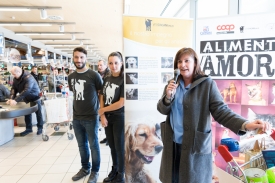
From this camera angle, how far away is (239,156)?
213 cm

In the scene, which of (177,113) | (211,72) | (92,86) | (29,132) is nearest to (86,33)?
(29,132)

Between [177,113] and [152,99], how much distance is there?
84 cm

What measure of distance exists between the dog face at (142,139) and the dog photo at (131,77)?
1.60ft

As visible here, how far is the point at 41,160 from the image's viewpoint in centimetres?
347

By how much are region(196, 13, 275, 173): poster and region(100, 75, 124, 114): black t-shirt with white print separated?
968mm

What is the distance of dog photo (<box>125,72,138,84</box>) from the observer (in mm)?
2207

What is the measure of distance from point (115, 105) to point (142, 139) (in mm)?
499

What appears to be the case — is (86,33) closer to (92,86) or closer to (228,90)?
(92,86)

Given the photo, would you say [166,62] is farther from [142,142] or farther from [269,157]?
[269,157]

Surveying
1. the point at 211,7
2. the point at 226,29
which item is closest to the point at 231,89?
the point at 226,29

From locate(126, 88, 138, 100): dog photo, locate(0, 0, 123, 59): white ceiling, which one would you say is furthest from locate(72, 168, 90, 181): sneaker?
locate(0, 0, 123, 59): white ceiling

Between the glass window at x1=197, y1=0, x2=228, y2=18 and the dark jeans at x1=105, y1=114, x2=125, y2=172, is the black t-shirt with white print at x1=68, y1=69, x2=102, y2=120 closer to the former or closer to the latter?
the dark jeans at x1=105, y1=114, x2=125, y2=172

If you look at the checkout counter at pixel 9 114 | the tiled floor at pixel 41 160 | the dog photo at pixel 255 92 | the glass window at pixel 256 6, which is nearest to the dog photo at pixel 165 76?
the dog photo at pixel 255 92

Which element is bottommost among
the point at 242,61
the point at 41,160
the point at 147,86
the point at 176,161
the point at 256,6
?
the point at 41,160
